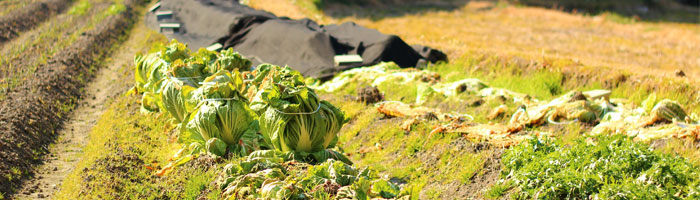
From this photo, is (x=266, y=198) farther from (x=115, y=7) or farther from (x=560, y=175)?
(x=115, y=7)

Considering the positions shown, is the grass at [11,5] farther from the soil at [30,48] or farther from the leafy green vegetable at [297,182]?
the leafy green vegetable at [297,182]

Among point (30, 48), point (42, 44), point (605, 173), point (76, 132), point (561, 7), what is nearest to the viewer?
point (605, 173)

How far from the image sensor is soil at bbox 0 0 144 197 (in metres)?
7.12

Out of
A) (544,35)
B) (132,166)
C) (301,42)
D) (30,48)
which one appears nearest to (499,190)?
(132,166)

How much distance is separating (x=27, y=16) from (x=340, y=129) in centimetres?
1527

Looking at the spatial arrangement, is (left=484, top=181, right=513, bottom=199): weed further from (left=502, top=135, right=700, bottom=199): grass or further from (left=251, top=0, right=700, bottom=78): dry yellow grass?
(left=251, top=0, right=700, bottom=78): dry yellow grass

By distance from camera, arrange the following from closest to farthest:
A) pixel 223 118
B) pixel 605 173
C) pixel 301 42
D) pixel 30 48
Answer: pixel 605 173
pixel 223 118
pixel 301 42
pixel 30 48

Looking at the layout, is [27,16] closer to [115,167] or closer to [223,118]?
[115,167]

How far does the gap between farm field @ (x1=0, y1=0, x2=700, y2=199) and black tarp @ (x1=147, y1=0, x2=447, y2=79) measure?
1.54ft

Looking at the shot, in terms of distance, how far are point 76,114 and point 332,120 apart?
558 centimetres

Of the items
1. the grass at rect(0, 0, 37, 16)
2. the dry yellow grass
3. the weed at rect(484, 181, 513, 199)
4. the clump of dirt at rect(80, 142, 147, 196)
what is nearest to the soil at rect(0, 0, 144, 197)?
the clump of dirt at rect(80, 142, 147, 196)

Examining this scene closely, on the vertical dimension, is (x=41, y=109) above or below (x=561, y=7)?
above

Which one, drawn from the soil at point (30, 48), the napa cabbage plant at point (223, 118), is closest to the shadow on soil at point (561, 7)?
the soil at point (30, 48)

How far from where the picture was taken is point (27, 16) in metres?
18.8
